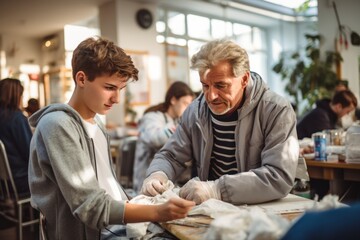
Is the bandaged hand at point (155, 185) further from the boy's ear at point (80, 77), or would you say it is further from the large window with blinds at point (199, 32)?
the large window with blinds at point (199, 32)

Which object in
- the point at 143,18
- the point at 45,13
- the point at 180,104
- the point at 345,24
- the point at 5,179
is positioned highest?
the point at 45,13

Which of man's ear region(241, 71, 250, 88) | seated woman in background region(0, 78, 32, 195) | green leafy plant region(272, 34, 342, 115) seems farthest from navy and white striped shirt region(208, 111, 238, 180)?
green leafy plant region(272, 34, 342, 115)

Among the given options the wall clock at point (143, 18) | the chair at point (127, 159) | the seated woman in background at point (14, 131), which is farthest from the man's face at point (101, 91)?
the wall clock at point (143, 18)

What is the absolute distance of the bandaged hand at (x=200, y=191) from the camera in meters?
1.27

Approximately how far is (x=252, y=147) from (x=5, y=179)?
2089 millimetres

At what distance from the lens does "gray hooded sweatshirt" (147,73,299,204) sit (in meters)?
1.32

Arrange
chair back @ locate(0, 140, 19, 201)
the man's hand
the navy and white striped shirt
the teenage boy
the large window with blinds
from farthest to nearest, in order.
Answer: the large window with blinds < chair back @ locate(0, 140, 19, 201) < the navy and white striped shirt < the man's hand < the teenage boy

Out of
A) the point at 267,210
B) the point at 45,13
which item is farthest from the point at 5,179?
the point at 45,13

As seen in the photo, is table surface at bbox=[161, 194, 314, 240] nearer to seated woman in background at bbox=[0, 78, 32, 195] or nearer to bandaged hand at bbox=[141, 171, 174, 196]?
bandaged hand at bbox=[141, 171, 174, 196]

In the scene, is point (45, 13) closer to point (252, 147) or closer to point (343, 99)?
point (343, 99)

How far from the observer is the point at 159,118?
3.17 metres

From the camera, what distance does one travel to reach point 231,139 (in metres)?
1.68

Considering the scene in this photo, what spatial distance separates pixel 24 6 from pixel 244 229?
736 centimetres

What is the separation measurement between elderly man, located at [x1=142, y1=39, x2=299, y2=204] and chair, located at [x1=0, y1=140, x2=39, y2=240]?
4.81 ft
